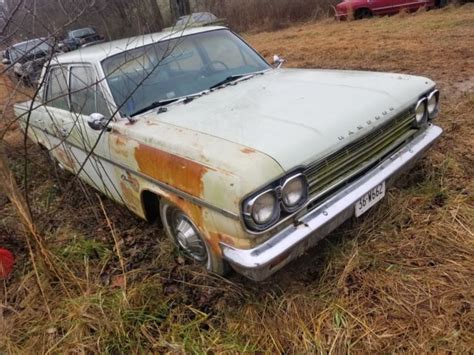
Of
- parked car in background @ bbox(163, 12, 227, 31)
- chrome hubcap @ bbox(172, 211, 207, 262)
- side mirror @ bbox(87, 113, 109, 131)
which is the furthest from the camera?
parked car in background @ bbox(163, 12, 227, 31)

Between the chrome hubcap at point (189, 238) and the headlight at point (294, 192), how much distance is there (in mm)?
689

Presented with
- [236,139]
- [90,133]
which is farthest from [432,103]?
[90,133]

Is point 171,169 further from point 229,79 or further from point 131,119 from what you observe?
point 229,79

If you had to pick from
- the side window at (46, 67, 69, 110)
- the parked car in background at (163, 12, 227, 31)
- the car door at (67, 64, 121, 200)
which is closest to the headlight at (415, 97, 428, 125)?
the parked car in background at (163, 12, 227, 31)

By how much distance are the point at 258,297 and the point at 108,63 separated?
2202 mm

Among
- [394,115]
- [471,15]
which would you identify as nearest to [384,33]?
[471,15]

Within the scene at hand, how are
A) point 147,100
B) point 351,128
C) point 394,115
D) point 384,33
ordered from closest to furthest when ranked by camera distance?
point 351,128 < point 394,115 < point 147,100 < point 384,33

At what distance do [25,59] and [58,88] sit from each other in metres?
1.17

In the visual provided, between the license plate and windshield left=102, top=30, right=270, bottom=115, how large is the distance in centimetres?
163

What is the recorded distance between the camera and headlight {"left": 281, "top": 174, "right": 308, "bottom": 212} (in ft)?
7.01

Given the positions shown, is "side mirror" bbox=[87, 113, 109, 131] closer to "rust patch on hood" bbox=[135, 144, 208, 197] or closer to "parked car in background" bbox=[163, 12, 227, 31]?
"rust patch on hood" bbox=[135, 144, 208, 197]

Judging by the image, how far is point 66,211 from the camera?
4.11m

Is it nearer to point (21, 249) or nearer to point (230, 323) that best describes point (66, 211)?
point (21, 249)

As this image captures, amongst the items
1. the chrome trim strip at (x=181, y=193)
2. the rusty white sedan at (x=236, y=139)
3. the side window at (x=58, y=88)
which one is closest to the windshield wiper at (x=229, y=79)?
the rusty white sedan at (x=236, y=139)
